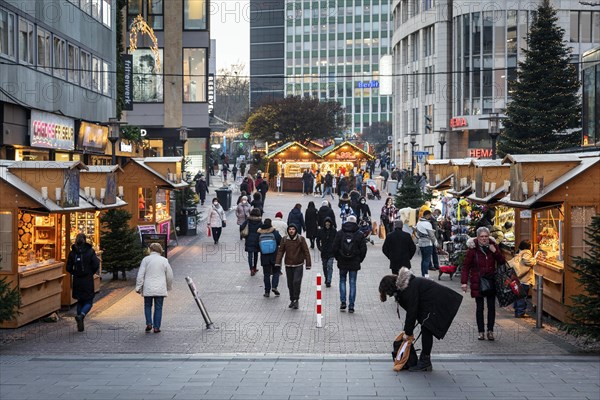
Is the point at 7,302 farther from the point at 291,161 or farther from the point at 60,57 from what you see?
the point at 291,161

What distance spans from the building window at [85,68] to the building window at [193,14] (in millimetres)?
21069

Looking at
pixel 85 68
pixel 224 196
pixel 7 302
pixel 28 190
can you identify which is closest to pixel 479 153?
pixel 224 196

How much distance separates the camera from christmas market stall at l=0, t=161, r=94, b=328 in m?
15.2

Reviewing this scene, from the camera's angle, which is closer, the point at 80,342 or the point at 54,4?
the point at 80,342

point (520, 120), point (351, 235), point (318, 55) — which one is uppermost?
point (318, 55)

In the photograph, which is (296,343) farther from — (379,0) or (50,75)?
(379,0)

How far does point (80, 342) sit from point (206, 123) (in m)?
43.1

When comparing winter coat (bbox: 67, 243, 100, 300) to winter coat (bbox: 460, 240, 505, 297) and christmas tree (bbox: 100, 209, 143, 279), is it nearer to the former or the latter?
christmas tree (bbox: 100, 209, 143, 279)

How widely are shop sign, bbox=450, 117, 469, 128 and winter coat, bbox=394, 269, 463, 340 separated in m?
64.0

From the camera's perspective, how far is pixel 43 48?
28922mm

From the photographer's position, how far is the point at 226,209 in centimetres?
4678

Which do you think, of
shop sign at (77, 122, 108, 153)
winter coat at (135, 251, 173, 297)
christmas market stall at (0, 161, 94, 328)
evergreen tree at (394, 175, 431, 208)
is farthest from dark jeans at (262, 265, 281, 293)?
shop sign at (77, 122, 108, 153)

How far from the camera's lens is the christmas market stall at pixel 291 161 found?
65.9 meters

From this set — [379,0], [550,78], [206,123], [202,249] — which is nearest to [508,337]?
[202,249]
